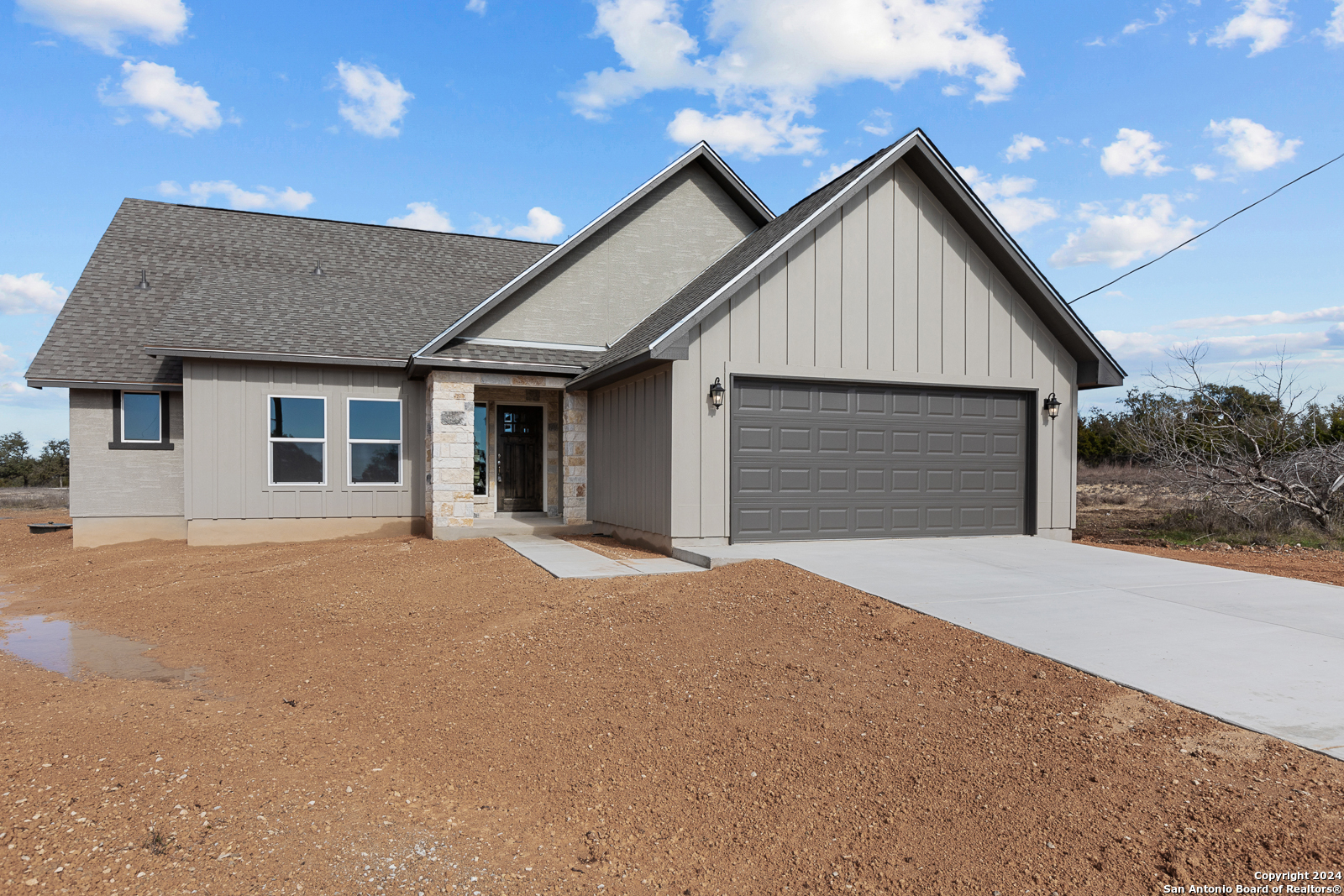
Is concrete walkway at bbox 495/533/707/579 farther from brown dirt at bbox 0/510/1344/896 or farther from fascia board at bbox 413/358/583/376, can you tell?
fascia board at bbox 413/358/583/376

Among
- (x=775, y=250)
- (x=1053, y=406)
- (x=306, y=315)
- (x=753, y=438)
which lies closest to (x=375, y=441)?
(x=306, y=315)

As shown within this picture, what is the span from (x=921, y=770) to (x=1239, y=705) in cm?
203

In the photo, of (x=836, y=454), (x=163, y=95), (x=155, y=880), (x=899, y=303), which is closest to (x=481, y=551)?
(x=836, y=454)

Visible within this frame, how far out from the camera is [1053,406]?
1145cm

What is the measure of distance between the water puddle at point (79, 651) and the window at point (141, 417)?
247 inches

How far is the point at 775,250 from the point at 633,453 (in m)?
3.46

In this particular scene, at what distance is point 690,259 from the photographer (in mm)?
13984

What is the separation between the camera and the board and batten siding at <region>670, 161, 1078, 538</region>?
32.6ft

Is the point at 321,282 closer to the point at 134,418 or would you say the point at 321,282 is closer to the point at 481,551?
the point at 134,418

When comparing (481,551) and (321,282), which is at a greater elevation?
(321,282)

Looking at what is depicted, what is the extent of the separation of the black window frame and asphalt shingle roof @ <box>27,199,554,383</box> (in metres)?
0.48

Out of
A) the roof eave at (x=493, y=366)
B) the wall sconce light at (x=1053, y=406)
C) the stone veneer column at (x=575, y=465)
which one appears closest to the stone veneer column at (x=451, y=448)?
the roof eave at (x=493, y=366)

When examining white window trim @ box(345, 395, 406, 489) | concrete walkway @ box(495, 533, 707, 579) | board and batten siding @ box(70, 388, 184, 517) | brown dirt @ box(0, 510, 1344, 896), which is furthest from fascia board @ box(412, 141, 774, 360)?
brown dirt @ box(0, 510, 1344, 896)

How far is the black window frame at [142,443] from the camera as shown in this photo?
13.1 meters
